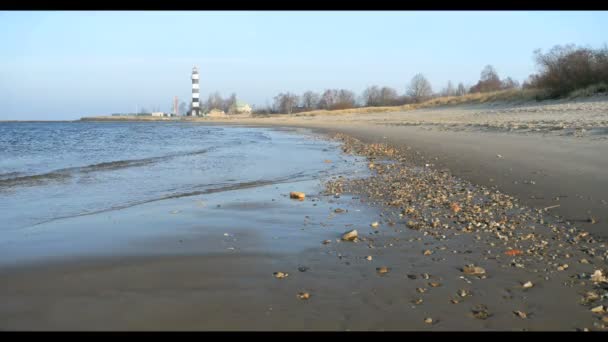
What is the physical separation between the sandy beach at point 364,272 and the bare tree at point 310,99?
106 metres

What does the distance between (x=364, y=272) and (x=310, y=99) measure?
11059 cm

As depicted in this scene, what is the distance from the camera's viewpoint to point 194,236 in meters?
5.16

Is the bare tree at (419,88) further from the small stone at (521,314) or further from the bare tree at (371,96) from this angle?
the small stone at (521,314)

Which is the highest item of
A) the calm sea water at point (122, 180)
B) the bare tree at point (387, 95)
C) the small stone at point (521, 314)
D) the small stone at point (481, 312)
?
the bare tree at point (387, 95)

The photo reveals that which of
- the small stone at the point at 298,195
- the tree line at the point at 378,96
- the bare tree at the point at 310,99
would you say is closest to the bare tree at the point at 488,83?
the tree line at the point at 378,96

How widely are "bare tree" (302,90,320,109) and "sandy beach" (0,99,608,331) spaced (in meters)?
106

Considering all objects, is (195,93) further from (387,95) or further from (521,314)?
(521,314)

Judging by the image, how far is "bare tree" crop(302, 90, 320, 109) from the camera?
111944 mm

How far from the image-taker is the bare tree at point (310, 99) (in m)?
112

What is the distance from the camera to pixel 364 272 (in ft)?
12.4

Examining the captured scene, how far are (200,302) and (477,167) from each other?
7715mm

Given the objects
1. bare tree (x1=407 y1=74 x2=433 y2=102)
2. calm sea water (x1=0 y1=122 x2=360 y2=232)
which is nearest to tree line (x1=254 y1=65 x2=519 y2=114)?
bare tree (x1=407 y1=74 x2=433 y2=102)
